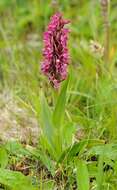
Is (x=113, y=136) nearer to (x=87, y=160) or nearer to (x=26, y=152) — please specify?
(x=87, y=160)

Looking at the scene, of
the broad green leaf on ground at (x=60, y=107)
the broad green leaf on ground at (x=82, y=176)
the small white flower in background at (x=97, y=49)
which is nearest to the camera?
the broad green leaf on ground at (x=82, y=176)

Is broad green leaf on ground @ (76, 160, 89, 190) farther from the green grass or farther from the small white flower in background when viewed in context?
the small white flower in background

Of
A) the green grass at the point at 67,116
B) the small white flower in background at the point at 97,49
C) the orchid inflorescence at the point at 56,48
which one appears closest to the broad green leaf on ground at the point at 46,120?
the green grass at the point at 67,116

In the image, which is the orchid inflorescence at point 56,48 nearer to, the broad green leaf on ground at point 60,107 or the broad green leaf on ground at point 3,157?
the broad green leaf on ground at point 60,107

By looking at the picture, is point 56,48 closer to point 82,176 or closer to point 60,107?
point 60,107

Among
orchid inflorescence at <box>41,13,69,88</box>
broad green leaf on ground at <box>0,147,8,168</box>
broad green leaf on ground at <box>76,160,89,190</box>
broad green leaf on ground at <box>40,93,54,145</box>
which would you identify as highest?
orchid inflorescence at <box>41,13,69,88</box>

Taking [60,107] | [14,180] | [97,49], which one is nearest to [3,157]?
[14,180]

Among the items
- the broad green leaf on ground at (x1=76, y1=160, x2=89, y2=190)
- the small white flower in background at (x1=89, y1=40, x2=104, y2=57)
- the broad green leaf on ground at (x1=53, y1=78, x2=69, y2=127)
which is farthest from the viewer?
the small white flower in background at (x1=89, y1=40, x2=104, y2=57)

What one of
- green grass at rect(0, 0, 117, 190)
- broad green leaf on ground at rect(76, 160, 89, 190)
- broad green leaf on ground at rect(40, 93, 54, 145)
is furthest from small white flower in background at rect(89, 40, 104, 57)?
broad green leaf on ground at rect(76, 160, 89, 190)
